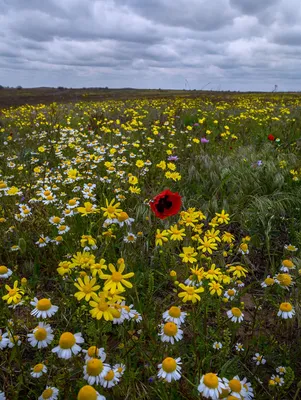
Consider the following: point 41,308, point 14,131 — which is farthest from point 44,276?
point 14,131

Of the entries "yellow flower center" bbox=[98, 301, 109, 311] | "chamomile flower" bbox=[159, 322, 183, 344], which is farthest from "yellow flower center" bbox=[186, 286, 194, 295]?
"yellow flower center" bbox=[98, 301, 109, 311]

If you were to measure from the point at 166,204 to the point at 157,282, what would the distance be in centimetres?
88

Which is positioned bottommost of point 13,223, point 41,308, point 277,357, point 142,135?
point 277,357

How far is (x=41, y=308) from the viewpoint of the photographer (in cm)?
158

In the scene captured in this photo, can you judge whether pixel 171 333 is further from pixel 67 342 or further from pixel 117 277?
pixel 67 342

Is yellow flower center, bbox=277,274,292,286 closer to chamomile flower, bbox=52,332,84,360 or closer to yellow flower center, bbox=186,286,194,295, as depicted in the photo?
yellow flower center, bbox=186,286,194,295


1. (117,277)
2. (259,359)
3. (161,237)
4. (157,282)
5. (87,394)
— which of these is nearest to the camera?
(87,394)

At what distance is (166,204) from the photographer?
8.18 feet

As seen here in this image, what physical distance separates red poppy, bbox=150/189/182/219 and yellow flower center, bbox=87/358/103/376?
1.20 metres

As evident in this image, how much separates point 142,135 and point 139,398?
6.06 m

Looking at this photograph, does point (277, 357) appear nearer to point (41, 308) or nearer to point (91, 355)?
point (91, 355)

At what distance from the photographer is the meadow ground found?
1601 millimetres

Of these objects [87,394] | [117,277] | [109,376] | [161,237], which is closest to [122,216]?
[161,237]

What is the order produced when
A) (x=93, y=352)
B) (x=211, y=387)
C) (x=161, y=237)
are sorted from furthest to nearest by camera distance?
(x=161, y=237) → (x=93, y=352) → (x=211, y=387)
